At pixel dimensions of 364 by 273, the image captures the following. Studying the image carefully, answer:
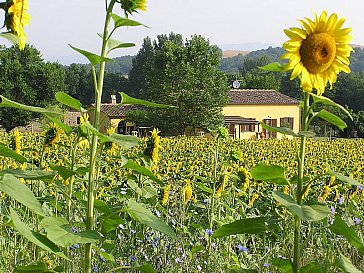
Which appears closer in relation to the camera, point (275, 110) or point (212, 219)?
point (212, 219)

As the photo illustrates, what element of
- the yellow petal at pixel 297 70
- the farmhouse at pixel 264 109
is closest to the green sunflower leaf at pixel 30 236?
the yellow petal at pixel 297 70

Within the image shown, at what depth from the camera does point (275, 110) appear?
27750mm

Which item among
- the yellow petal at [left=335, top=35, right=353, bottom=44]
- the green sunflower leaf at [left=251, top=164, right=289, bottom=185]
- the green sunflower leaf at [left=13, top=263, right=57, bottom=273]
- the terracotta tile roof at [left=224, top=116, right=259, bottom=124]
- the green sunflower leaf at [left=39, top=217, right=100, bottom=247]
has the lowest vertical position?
the terracotta tile roof at [left=224, top=116, right=259, bottom=124]

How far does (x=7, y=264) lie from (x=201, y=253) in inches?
38.0

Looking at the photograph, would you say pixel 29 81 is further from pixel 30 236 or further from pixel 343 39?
pixel 30 236

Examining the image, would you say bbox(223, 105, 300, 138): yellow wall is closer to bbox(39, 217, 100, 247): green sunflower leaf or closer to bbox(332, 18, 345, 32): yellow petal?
bbox(332, 18, 345, 32): yellow petal

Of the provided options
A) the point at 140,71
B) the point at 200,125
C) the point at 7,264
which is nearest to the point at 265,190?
the point at 7,264

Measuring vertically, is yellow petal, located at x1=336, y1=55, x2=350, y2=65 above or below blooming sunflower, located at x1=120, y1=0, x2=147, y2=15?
below

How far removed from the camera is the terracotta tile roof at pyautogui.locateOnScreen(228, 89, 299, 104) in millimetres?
27859

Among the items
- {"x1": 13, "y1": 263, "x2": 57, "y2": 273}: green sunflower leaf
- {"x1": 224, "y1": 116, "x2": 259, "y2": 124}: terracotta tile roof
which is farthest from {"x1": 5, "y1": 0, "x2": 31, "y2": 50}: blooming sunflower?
{"x1": 224, "y1": 116, "x2": 259, "y2": 124}: terracotta tile roof

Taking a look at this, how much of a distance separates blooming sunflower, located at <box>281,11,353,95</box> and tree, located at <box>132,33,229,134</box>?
811 inches

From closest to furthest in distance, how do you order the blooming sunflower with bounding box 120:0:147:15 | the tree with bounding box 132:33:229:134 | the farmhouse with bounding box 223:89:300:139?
1. the blooming sunflower with bounding box 120:0:147:15
2. the tree with bounding box 132:33:229:134
3. the farmhouse with bounding box 223:89:300:139

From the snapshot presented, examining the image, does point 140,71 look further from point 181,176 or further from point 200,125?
point 181,176

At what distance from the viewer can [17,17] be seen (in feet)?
3.28
